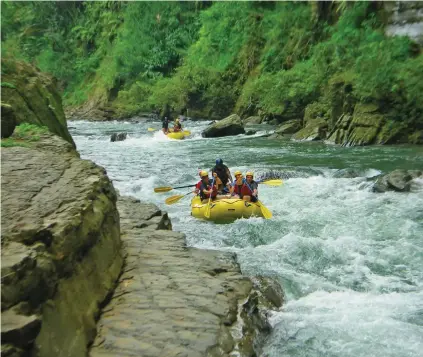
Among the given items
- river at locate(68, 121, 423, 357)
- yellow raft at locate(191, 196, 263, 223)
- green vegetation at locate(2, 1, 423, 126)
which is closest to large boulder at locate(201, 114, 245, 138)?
green vegetation at locate(2, 1, 423, 126)

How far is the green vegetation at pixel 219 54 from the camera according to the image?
15.7 meters

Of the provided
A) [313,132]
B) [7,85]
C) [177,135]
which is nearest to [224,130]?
[177,135]

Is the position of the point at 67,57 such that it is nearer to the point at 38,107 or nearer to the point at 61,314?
the point at 38,107

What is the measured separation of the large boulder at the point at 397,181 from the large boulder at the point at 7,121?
22.3ft

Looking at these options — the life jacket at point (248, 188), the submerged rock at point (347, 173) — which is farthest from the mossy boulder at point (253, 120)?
the life jacket at point (248, 188)

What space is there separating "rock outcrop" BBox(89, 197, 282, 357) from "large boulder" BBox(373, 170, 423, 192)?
17.2ft

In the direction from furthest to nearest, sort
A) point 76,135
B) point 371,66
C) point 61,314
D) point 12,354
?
point 76,135
point 371,66
point 61,314
point 12,354

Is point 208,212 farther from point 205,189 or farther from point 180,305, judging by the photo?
point 180,305

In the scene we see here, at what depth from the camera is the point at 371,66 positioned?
1519 centimetres

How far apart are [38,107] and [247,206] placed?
446cm

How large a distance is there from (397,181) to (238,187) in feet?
11.0

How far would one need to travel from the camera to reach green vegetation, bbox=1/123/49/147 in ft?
18.0

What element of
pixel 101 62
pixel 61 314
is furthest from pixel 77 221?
pixel 101 62

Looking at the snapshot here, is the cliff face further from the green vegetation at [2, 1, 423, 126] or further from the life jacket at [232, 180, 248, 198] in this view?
the life jacket at [232, 180, 248, 198]
